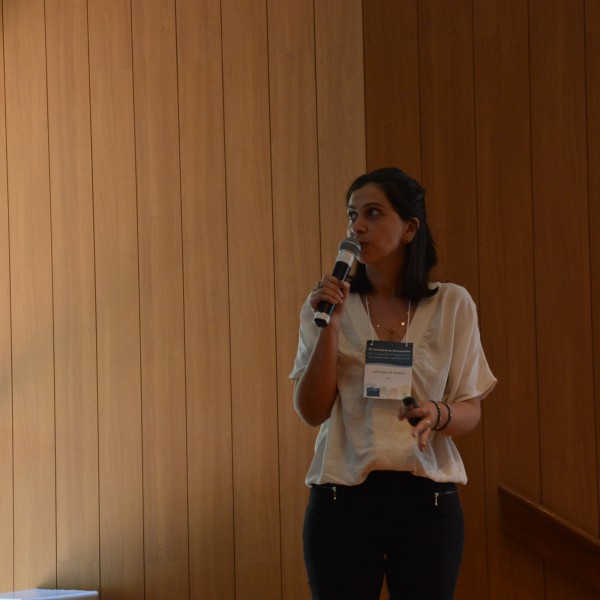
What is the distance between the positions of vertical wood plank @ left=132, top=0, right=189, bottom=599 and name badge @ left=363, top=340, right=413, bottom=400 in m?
1.40

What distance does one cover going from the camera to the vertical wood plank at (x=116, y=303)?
10.4ft

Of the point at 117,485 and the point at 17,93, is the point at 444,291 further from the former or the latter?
the point at 17,93

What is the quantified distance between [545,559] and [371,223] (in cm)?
155

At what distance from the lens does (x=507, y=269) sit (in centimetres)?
302

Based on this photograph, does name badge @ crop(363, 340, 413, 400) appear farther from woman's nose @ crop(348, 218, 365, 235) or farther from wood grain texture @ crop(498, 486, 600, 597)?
wood grain texture @ crop(498, 486, 600, 597)

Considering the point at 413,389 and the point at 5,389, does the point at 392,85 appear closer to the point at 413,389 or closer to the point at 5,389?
the point at 413,389

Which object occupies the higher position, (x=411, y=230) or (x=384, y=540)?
(x=411, y=230)

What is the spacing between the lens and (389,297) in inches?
82.9

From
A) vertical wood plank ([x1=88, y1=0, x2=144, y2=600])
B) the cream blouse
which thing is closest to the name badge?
the cream blouse

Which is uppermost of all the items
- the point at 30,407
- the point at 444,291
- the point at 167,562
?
the point at 444,291

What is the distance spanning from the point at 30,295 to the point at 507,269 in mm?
1816

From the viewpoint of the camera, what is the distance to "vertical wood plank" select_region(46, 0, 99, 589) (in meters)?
3.21

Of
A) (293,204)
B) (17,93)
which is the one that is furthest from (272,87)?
(17,93)

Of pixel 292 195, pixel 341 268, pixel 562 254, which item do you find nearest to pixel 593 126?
pixel 562 254
